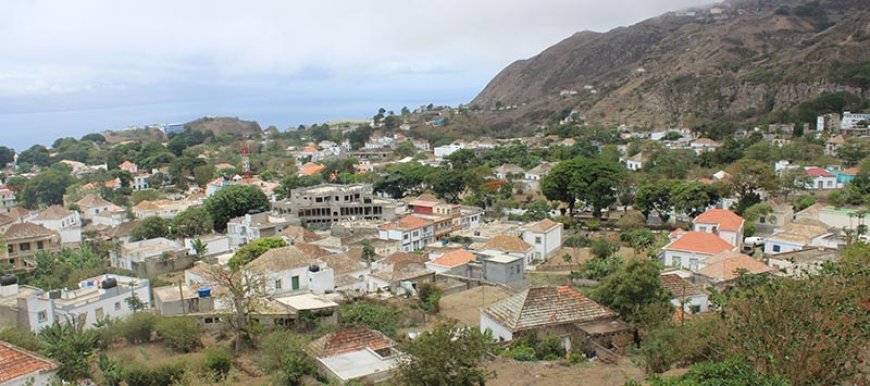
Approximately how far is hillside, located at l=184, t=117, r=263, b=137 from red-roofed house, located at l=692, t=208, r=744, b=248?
100 metres

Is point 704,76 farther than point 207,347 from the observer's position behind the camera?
Yes

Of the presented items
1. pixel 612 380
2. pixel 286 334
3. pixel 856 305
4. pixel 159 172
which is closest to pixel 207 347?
pixel 286 334

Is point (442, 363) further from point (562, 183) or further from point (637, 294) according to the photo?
point (562, 183)

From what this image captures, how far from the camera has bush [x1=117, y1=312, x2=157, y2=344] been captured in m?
→ 17.9

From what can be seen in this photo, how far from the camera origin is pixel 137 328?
707 inches

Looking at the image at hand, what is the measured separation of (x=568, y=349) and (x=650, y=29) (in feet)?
446

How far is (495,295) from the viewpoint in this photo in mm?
22688

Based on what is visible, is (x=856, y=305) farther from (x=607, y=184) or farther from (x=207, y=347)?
(x=607, y=184)

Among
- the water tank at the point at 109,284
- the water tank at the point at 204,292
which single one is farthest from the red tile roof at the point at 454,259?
Result: the water tank at the point at 109,284

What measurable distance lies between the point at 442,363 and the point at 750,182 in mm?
29644

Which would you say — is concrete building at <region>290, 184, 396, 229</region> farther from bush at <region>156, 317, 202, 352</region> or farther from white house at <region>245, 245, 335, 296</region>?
bush at <region>156, 317, 202, 352</region>

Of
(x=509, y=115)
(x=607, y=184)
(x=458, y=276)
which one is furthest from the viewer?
(x=509, y=115)

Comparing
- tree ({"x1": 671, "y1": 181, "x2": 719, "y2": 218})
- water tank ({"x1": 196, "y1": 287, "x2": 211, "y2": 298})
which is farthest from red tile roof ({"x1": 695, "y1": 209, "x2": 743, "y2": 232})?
water tank ({"x1": 196, "y1": 287, "x2": 211, "y2": 298})

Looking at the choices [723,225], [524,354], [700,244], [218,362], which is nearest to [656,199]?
[723,225]
